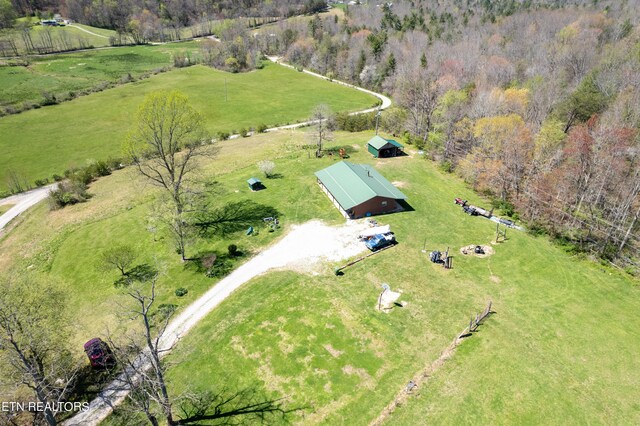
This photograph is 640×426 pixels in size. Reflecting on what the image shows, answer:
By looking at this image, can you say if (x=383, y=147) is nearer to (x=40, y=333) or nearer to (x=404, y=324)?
(x=404, y=324)

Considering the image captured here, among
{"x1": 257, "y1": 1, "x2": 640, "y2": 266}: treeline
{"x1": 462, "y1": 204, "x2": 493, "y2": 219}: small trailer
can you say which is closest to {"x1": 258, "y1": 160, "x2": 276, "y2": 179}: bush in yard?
{"x1": 257, "y1": 1, "x2": 640, "y2": 266}: treeline

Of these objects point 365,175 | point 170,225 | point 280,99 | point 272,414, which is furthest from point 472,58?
point 272,414

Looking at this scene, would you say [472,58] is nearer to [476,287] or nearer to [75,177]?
[476,287]

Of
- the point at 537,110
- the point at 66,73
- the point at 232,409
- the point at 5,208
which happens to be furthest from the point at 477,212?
the point at 66,73

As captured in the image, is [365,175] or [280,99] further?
[280,99]

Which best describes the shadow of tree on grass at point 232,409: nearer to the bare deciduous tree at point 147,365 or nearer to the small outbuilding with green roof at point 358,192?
the bare deciduous tree at point 147,365

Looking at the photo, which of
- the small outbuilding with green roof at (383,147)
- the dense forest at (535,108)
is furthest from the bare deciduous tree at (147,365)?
the dense forest at (535,108)
